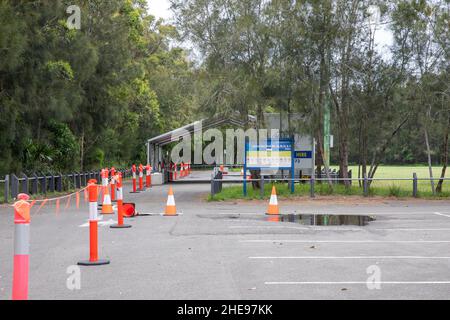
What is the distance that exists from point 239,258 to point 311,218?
769 centimetres

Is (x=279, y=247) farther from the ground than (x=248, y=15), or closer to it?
closer to it

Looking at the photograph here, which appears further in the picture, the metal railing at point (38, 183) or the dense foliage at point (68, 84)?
the dense foliage at point (68, 84)

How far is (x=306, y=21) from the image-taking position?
86.3ft

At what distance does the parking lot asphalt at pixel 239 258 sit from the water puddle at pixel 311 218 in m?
0.14

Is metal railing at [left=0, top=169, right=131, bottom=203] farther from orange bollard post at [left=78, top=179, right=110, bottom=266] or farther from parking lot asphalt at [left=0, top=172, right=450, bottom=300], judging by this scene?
orange bollard post at [left=78, top=179, right=110, bottom=266]

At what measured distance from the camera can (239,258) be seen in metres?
10.8

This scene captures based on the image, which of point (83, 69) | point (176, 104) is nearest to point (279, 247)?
point (83, 69)

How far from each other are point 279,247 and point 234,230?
3.01 meters

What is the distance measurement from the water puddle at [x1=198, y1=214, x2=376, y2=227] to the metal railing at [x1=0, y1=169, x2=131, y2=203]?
9.06m

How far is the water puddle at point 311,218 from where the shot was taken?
16766 millimetres

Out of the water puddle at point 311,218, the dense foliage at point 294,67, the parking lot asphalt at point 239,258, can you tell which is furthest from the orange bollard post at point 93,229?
the dense foliage at point 294,67

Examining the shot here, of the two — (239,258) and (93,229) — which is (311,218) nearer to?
(239,258)

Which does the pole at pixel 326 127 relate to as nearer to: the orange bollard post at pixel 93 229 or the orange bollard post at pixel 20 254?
the orange bollard post at pixel 93 229
